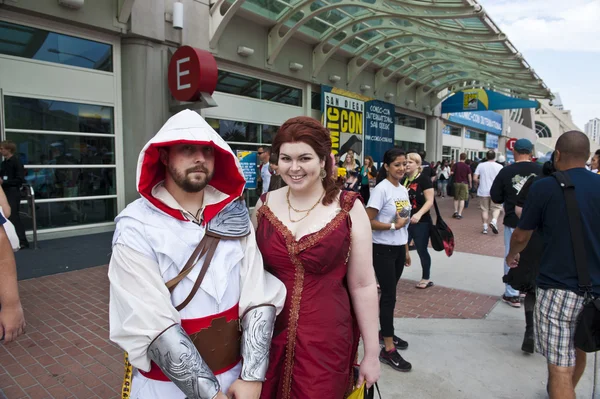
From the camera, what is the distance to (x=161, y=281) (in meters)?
1.40

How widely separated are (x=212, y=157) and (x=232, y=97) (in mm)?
9790

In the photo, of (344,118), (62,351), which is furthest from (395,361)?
(344,118)

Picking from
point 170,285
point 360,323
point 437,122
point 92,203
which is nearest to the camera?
point 170,285

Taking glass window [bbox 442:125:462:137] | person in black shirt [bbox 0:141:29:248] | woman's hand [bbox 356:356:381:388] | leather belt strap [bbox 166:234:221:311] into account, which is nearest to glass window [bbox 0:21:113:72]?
person in black shirt [bbox 0:141:29:248]

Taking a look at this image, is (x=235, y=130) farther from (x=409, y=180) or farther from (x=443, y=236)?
(x=443, y=236)

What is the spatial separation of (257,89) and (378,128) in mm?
A: 6976

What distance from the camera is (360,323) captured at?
1.97 metres

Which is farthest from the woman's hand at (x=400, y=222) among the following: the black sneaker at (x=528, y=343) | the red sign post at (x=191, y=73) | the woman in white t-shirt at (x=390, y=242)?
the red sign post at (x=191, y=73)

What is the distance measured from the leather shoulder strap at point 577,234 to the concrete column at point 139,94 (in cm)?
798

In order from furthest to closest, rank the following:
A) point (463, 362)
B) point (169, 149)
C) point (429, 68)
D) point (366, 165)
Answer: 1. point (429, 68)
2. point (366, 165)
3. point (463, 362)
4. point (169, 149)

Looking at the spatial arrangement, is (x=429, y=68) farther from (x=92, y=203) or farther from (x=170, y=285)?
(x=170, y=285)

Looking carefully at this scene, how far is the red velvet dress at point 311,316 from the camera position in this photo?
175 cm

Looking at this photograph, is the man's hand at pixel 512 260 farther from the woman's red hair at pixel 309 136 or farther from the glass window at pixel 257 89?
the glass window at pixel 257 89

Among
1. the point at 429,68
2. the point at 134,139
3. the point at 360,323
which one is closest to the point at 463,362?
the point at 360,323
